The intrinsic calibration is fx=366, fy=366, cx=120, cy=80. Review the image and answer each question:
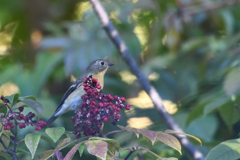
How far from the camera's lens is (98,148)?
1378 mm

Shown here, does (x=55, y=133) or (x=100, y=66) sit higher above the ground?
(x=100, y=66)

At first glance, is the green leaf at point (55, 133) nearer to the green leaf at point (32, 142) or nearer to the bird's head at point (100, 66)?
the green leaf at point (32, 142)

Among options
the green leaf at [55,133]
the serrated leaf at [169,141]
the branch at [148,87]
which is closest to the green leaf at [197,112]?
the branch at [148,87]

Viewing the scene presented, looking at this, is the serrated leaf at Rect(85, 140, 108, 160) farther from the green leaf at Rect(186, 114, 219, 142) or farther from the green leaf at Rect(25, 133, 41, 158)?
the green leaf at Rect(186, 114, 219, 142)

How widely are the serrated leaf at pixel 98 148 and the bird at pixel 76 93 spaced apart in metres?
1.50

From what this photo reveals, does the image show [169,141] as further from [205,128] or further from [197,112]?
[205,128]

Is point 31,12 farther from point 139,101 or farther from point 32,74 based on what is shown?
point 139,101

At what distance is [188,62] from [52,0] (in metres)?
2.52

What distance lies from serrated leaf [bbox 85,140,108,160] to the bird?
59.2 inches

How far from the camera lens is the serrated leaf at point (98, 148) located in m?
1.33

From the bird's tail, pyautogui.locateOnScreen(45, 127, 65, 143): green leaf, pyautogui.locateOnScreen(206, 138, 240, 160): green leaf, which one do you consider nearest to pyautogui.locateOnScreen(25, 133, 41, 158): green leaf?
pyautogui.locateOnScreen(45, 127, 65, 143): green leaf

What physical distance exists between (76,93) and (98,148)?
6.95 ft

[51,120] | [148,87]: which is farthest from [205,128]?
[51,120]

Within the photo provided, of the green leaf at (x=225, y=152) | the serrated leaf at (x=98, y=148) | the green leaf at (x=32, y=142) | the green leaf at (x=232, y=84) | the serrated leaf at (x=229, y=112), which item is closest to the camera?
the serrated leaf at (x=98, y=148)
